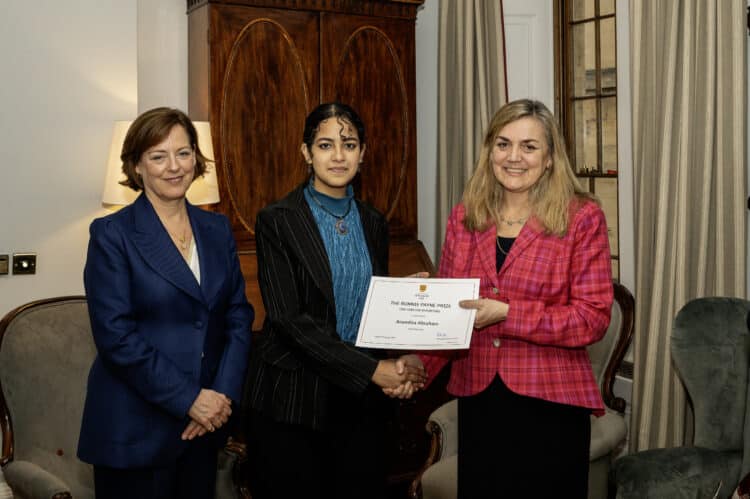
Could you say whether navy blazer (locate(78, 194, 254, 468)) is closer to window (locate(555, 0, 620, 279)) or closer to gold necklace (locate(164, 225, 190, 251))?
gold necklace (locate(164, 225, 190, 251))

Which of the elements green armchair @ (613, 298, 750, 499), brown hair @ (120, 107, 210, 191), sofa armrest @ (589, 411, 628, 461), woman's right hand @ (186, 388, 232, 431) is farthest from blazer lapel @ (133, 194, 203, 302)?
sofa armrest @ (589, 411, 628, 461)

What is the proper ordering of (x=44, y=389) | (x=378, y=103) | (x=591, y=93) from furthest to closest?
(x=378, y=103), (x=591, y=93), (x=44, y=389)

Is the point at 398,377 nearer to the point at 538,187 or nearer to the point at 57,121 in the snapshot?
the point at 538,187

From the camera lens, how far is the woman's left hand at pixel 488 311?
2107 mm

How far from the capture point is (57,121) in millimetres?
3773

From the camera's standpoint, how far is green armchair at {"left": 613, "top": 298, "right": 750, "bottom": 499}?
2520 mm

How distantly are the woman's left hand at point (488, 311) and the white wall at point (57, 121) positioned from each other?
2.32 metres

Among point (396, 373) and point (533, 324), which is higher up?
point (533, 324)

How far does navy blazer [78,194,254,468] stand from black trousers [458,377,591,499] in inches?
26.6

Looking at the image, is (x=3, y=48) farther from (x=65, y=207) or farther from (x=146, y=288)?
(x=146, y=288)

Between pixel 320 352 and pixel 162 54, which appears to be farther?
pixel 162 54

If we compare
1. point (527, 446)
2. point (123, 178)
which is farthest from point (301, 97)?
point (527, 446)

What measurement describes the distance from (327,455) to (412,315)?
17.2 inches

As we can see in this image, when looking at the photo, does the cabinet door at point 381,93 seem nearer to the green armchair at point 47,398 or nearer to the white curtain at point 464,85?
the white curtain at point 464,85
